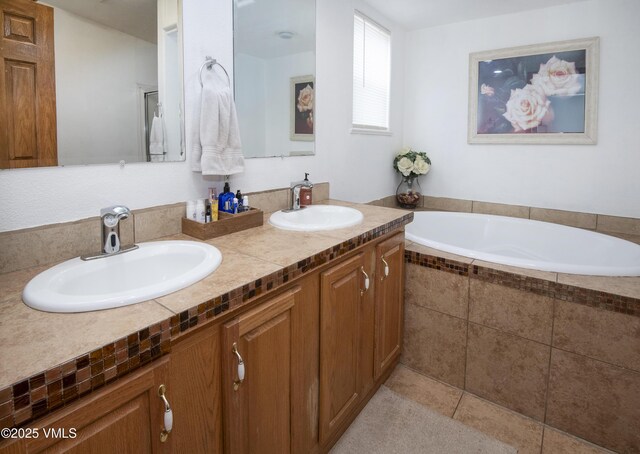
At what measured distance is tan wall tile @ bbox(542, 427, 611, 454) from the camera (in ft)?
5.25

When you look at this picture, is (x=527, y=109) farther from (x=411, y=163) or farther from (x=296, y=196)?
(x=296, y=196)

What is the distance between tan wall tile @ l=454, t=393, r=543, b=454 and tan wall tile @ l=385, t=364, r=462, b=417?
0.05 m

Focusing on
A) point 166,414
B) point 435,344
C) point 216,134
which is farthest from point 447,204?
point 166,414

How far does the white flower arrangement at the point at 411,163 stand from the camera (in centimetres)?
332

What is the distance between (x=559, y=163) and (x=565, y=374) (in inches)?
70.2

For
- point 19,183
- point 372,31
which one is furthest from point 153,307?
point 372,31

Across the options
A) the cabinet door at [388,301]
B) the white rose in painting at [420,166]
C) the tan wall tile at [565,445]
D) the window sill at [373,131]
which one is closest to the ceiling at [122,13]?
the cabinet door at [388,301]

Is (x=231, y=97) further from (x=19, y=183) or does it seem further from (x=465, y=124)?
(x=465, y=124)

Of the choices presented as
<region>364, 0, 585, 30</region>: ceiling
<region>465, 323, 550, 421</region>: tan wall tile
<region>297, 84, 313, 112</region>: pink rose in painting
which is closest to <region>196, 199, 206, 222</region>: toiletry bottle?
<region>297, 84, 313, 112</region>: pink rose in painting

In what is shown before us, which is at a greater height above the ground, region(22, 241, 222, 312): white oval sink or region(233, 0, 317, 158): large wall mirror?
region(233, 0, 317, 158): large wall mirror

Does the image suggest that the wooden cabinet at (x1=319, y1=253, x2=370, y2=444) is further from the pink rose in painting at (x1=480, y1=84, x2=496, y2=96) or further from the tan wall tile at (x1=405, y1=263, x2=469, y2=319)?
the pink rose in painting at (x1=480, y1=84, x2=496, y2=96)

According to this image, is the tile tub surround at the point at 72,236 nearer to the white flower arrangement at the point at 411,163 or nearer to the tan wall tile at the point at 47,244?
the tan wall tile at the point at 47,244

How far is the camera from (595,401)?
1.61 metres

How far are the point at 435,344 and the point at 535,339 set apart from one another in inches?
19.6
